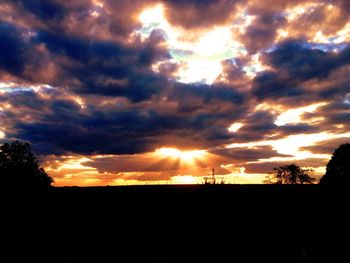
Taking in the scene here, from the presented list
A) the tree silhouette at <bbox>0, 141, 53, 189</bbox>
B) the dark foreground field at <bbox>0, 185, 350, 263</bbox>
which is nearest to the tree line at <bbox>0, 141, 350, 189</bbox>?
the tree silhouette at <bbox>0, 141, 53, 189</bbox>

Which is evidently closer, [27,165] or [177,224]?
[177,224]

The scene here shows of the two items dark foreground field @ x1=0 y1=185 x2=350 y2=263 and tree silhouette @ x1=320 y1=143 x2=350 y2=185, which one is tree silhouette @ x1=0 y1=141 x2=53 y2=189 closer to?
tree silhouette @ x1=320 y1=143 x2=350 y2=185

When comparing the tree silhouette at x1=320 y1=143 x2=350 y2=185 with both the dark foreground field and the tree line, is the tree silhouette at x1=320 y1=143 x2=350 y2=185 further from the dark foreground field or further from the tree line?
the dark foreground field

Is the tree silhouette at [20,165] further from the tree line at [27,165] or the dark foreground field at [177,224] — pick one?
the dark foreground field at [177,224]

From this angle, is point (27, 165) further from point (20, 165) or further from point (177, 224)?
point (177, 224)

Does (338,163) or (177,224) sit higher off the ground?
(338,163)

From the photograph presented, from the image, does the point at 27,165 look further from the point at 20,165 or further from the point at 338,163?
the point at 338,163

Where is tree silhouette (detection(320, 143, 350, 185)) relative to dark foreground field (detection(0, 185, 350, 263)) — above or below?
above

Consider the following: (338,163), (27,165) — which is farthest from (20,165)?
(338,163)

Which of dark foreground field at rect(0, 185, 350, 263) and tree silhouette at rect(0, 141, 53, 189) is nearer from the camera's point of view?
dark foreground field at rect(0, 185, 350, 263)

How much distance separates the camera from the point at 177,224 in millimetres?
5746

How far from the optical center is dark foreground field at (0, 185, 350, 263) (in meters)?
5.50

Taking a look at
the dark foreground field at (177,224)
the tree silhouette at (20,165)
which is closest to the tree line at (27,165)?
the tree silhouette at (20,165)

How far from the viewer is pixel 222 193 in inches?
233
